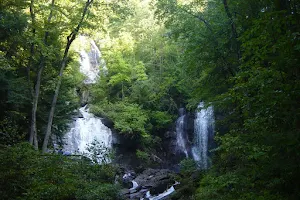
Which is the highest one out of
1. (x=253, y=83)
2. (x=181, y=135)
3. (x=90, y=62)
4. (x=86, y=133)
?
(x=90, y=62)

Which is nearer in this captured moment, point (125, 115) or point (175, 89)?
point (125, 115)

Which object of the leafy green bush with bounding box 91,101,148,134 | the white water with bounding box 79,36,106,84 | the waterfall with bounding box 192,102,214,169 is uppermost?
the white water with bounding box 79,36,106,84

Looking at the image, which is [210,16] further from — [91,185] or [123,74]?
[123,74]

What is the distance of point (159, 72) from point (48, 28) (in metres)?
13.9

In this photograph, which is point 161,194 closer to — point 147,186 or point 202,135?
point 147,186

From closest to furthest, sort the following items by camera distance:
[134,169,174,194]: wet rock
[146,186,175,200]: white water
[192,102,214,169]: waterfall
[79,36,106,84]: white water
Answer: [146,186,175,200]: white water
[134,169,174,194]: wet rock
[192,102,214,169]: waterfall
[79,36,106,84]: white water

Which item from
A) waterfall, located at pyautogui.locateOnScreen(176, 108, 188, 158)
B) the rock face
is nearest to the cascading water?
the rock face

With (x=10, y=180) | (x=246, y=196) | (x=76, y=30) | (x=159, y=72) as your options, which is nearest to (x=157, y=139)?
(x=159, y=72)

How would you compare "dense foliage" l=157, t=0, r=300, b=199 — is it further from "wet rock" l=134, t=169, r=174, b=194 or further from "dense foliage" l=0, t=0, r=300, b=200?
"wet rock" l=134, t=169, r=174, b=194

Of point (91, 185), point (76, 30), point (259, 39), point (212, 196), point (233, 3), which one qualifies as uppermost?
point (76, 30)

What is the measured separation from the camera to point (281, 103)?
14.0 ft

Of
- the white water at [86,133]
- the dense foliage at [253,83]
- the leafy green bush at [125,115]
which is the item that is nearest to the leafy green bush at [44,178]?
the dense foliage at [253,83]

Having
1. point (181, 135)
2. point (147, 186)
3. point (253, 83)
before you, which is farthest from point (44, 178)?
point (181, 135)

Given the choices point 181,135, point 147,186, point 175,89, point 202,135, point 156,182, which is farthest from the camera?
point 175,89
